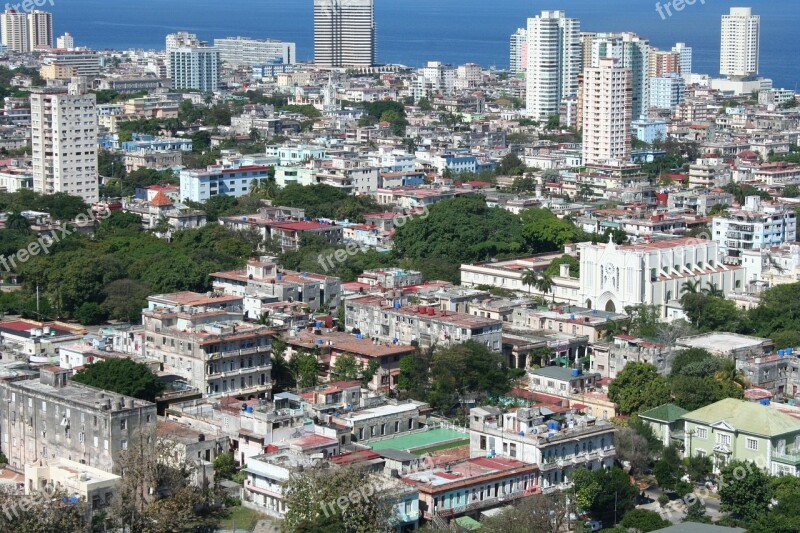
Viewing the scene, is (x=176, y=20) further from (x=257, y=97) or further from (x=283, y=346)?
(x=283, y=346)

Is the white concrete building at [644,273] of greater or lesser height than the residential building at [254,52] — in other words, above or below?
below

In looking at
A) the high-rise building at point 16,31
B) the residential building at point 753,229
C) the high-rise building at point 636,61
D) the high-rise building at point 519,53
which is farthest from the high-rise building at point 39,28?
the residential building at point 753,229

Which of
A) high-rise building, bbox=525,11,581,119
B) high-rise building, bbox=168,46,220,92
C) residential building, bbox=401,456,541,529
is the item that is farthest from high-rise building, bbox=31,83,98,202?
high-rise building, bbox=168,46,220,92

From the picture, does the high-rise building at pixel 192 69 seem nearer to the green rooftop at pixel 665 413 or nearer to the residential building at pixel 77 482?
the green rooftop at pixel 665 413

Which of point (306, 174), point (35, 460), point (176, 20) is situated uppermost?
point (176, 20)

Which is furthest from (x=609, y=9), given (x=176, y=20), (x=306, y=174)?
(x=306, y=174)
